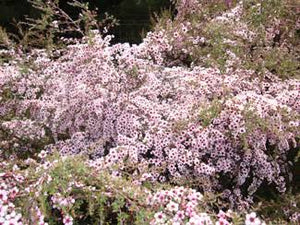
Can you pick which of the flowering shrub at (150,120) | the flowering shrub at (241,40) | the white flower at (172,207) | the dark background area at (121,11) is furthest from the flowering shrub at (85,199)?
the dark background area at (121,11)

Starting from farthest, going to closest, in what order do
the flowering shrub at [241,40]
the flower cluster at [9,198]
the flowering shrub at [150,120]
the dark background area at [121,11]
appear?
the dark background area at [121,11], the flowering shrub at [241,40], the flowering shrub at [150,120], the flower cluster at [9,198]

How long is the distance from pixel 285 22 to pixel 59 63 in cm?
187

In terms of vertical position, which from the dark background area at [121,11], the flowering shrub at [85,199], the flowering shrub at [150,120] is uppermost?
the flowering shrub at [85,199]

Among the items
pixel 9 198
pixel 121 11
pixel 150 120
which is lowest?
pixel 121 11

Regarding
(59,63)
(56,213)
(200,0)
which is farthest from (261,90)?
(200,0)

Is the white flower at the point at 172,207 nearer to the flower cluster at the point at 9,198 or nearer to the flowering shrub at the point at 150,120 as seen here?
the flowering shrub at the point at 150,120

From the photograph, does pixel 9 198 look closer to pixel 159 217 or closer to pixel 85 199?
A: pixel 85 199

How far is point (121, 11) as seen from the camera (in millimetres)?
8461

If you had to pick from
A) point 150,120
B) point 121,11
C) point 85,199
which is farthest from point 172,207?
point 121,11

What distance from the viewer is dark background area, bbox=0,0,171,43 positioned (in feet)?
26.9

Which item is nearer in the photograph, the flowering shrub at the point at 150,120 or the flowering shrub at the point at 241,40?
the flowering shrub at the point at 150,120

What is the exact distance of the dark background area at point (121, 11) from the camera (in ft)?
26.9

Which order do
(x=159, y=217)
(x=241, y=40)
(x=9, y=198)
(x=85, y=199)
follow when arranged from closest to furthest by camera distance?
(x=159, y=217)
(x=9, y=198)
(x=85, y=199)
(x=241, y=40)

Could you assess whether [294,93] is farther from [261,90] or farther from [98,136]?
[98,136]
